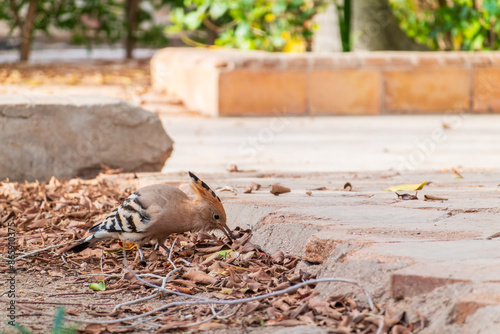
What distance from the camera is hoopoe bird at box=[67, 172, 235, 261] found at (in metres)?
2.73

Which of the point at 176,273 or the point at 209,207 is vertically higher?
the point at 209,207

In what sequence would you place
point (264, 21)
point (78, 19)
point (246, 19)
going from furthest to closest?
point (78, 19) → point (264, 21) → point (246, 19)

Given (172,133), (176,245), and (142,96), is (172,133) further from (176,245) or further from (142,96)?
(176,245)

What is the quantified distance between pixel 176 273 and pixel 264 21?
24.8 ft

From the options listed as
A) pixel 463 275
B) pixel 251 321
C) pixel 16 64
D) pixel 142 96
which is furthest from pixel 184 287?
pixel 16 64

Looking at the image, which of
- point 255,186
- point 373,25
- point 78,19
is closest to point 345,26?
point 373,25

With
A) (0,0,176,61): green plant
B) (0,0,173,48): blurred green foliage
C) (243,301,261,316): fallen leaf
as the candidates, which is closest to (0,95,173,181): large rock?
(243,301,261,316): fallen leaf

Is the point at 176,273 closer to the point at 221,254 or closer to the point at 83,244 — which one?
the point at 221,254

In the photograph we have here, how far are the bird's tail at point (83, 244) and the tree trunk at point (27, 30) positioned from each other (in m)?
9.37

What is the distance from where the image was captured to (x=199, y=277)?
261 centimetres

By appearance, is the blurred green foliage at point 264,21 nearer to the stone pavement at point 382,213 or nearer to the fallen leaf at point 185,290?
the stone pavement at point 382,213

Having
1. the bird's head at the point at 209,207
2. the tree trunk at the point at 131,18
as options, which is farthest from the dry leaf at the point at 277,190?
the tree trunk at the point at 131,18

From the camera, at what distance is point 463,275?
2018 millimetres

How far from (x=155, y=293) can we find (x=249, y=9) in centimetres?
741
